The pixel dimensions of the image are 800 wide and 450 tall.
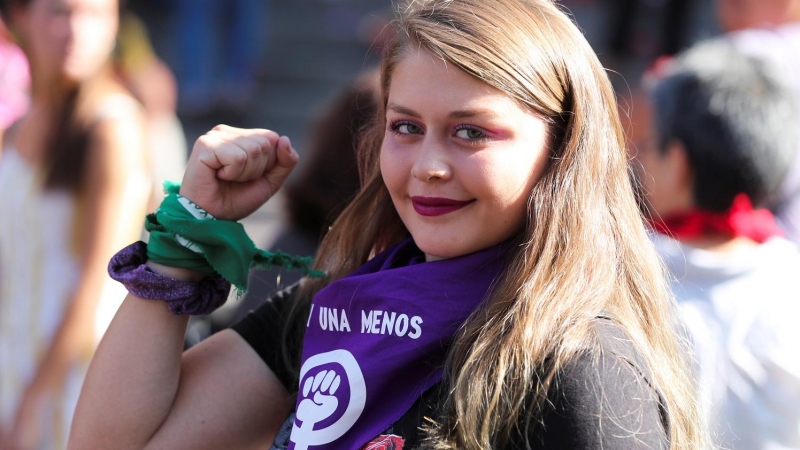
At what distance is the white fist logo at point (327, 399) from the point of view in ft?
4.87

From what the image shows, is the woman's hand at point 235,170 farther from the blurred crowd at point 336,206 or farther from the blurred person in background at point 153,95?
the blurred person in background at point 153,95

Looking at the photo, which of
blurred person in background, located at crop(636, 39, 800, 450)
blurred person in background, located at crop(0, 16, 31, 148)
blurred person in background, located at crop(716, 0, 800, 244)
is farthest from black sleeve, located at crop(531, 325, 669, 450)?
blurred person in background, located at crop(0, 16, 31, 148)

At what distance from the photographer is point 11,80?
4.25 m

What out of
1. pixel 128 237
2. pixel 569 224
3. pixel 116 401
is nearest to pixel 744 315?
pixel 569 224

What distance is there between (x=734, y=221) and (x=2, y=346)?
2.10 m

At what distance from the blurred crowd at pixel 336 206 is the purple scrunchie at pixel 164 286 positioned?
43 centimetres

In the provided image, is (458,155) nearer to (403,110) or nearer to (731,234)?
(403,110)

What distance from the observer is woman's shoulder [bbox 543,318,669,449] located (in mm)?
1272

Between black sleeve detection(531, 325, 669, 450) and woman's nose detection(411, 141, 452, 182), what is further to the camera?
woman's nose detection(411, 141, 452, 182)

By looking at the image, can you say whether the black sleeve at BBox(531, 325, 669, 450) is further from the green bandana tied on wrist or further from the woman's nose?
the green bandana tied on wrist

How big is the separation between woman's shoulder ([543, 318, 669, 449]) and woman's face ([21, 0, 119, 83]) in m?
1.91

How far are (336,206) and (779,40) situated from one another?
186cm

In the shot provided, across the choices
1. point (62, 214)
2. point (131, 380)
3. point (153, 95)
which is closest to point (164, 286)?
point (131, 380)

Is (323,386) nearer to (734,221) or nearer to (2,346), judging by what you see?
(734,221)
